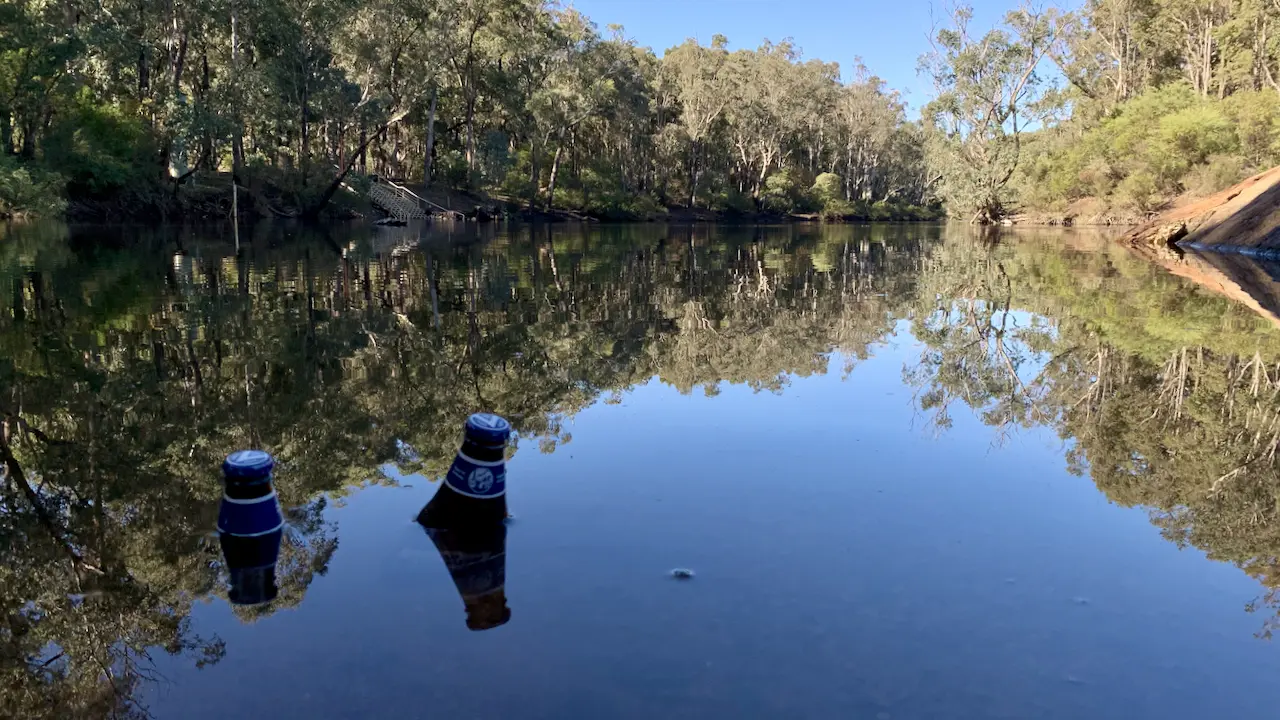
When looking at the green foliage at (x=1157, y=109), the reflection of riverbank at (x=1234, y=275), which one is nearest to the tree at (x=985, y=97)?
the green foliage at (x=1157, y=109)

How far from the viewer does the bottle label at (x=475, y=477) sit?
15.4ft

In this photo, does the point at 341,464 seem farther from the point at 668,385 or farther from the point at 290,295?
the point at 290,295

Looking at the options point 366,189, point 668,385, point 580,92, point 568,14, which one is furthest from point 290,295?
point 568,14

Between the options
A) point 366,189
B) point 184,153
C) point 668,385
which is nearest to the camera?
point 668,385

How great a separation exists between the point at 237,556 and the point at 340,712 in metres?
1.68

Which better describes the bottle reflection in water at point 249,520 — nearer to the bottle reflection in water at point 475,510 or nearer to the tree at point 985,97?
the bottle reflection in water at point 475,510

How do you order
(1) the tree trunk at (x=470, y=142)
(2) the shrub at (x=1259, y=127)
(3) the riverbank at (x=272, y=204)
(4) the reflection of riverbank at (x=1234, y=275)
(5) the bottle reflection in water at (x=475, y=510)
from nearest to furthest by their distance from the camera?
(5) the bottle reflection in water at (x=475, y=510), (4) the reflection of riverbank at (x=1234, y=275), (3) the riverbank at (x=272, y=204), (2) the shrub at (x=1259, y=127), (1) the tree trunk at (x=470, y=142)

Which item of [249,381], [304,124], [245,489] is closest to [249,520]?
[245,489]

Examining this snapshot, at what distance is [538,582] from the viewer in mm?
4176

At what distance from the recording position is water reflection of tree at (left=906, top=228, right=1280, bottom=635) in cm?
539

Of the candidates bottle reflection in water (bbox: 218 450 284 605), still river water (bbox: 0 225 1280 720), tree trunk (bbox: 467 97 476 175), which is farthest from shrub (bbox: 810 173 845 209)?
bottle reflection in water (bbox: 218 450 284 605)

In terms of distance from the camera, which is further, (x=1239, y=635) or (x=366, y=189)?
(x=366, y=189)

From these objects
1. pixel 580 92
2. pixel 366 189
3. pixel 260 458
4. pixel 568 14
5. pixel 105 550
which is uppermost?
pixel 568 14

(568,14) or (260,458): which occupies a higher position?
(568,14)
